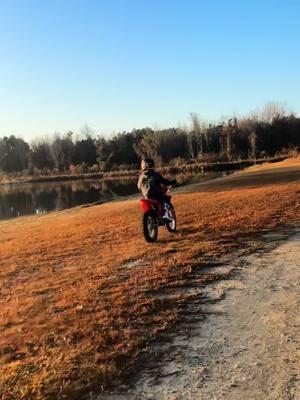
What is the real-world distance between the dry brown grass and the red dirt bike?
0.23 metres

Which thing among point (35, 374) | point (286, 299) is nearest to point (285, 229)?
point (286, 299)

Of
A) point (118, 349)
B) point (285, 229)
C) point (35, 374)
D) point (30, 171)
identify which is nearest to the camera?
point (35, 374)

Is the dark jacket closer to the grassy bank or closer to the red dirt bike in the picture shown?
the red dirt bike

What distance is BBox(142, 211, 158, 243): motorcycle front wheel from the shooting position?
10602mm

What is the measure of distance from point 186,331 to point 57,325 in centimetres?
148

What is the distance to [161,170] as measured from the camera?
69.0m

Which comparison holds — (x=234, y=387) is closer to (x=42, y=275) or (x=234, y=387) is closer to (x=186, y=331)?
(x=186, y=331)

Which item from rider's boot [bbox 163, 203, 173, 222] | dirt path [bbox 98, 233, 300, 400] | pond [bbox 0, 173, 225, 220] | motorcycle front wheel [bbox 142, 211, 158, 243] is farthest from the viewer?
pond [bbox 0, 173, 225, 220]

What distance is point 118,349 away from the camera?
16.3 feet

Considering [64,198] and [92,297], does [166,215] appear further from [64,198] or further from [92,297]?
[64,198]

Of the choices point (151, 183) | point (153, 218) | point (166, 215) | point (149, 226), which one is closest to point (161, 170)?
point (166, 215)

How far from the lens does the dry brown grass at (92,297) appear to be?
15.1ft

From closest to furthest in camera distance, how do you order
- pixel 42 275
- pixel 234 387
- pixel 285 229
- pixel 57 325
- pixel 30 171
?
pixel 234 387, pixel 57 325, pixel 42 275, pixel 285 229, pixel 30 171

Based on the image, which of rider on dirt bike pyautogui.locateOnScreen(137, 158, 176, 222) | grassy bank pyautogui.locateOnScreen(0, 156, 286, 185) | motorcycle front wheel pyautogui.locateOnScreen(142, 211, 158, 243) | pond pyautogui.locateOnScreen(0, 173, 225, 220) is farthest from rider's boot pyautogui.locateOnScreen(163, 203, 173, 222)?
grassy bank pyautogui.locateOnScreen(0, 156, 286, 185)
